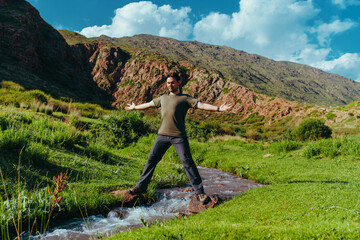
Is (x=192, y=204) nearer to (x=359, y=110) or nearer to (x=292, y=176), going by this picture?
(x=292, y=176)

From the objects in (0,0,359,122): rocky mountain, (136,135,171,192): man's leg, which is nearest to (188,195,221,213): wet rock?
(136,135,171,192): man's leg

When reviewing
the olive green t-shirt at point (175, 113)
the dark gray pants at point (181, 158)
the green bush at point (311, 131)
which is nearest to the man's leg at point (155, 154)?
the dark gray pants at point (181, 158)

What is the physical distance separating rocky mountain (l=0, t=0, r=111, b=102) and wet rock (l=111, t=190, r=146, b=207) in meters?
39.3

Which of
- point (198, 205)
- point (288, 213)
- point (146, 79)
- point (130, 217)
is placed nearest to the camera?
point (288, 213)

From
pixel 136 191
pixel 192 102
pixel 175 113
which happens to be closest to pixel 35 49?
pixel 136 191

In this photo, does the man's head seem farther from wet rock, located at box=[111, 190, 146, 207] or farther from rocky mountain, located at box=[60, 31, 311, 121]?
rocky mountain, located at box=[60, 31, 311, 121]

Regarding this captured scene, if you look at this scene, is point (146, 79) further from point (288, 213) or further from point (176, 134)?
point (288, 213)

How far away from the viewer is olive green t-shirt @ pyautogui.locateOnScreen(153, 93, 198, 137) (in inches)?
175

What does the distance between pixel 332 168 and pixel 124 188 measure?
7262 mm

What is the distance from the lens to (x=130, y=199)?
473cm

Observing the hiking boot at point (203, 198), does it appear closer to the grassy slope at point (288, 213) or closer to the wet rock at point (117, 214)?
the grassy slope at point (288, 213)

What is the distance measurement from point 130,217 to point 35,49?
3031 inches

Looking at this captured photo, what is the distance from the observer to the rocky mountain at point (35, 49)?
165 feet

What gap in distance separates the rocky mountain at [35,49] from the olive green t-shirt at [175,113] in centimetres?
3992
